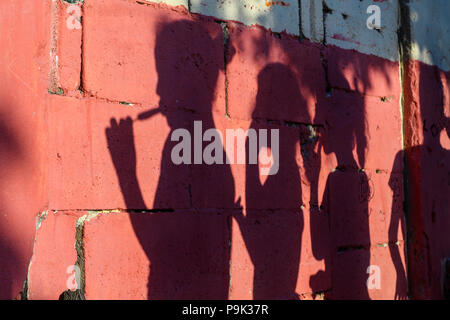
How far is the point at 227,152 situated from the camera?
9.50 ft

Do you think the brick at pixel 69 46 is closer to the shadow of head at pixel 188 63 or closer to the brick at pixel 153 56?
the brick at pixel 153 56

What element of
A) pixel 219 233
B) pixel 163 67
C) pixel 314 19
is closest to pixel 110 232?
pixel 219 233

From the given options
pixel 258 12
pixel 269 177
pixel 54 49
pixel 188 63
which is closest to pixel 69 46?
pixel 54 49

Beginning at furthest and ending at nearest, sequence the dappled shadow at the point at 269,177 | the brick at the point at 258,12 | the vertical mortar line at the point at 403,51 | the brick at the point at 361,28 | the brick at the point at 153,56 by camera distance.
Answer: the vertical mortar line at the point at 403,51, the brick at the point at 361,28, the brick at the point at 258,12, the dappled shadow at the point at 269,177, the brick at the point at 153,56

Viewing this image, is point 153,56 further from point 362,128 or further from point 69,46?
point 362,128

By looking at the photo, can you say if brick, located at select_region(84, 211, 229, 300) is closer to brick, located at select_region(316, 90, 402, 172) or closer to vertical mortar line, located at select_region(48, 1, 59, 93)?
vertical mortar line, located at select_region(48, 1, 59, 93)

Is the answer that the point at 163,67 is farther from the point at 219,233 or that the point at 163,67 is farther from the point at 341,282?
the point at 341,282

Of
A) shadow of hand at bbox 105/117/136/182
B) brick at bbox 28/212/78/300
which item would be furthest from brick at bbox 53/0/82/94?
brick at bbox 28/212/78/300

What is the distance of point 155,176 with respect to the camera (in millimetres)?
2639

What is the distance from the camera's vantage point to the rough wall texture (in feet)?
7.62

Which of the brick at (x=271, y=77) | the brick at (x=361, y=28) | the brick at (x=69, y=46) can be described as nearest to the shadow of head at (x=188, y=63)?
the brick at (x=271, y=77)

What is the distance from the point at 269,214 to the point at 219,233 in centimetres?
35

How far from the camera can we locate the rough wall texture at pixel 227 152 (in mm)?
2322
